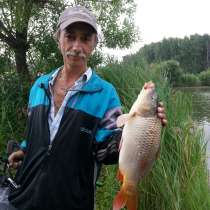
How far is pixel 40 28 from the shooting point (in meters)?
8.98

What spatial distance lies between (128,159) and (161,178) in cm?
174

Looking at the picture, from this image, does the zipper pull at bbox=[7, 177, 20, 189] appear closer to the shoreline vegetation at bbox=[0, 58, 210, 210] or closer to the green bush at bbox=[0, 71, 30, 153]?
→ the shoreline vegetation at bbox=[0, 58, 210, 210]

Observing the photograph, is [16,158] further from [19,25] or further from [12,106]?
[19,25]

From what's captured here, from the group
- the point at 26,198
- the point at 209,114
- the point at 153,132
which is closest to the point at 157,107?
the point at 153,132

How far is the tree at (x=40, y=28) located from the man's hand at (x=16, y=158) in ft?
18.2

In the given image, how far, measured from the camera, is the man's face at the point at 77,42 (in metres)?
2.64

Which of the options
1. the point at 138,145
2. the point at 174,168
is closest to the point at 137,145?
the point at 138,145

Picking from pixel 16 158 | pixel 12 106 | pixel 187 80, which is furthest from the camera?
pixel 187 80

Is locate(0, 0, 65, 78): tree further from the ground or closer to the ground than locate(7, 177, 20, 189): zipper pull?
further from the ground

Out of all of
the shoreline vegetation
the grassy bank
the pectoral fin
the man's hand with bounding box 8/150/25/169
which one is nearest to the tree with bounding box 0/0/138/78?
the shoreline vegetation

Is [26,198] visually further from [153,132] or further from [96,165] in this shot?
[153,132]

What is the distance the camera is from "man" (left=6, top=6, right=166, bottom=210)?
8.21 feet

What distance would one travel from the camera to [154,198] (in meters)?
4.17

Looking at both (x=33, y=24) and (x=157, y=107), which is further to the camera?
(x=33, y=24)
